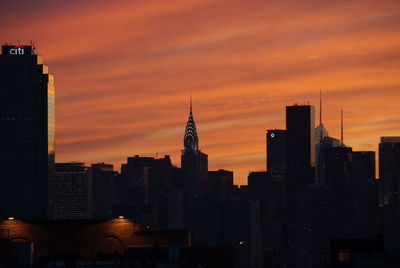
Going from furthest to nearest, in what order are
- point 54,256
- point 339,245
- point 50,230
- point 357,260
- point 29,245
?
point 50,230 → point 54,256 → point 339,245 → point 29,245 → point 357,260

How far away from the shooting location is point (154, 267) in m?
106

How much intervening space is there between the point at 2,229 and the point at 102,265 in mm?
53061

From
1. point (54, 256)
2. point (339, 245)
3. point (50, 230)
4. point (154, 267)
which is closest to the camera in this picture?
point (154, 267)

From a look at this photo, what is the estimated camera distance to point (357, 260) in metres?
114

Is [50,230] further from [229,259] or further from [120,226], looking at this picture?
[229,259]

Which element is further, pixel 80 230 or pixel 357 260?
pixel 80 230

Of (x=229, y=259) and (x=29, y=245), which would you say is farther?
(x=229, y=259)

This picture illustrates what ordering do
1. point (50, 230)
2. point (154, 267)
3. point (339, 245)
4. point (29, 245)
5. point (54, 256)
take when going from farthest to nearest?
point (50, 230), point (54, 256), point (339, 245), point (29, 245), point (154, 267)

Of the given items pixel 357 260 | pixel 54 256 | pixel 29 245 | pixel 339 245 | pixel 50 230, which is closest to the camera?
pixel 357 260

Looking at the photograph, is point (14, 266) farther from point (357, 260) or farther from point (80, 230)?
point (80, 230)

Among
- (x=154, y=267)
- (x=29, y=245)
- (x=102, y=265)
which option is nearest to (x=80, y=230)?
(x=29, y=245)

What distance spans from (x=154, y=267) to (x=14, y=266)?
13728 mm

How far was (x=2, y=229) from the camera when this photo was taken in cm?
16575

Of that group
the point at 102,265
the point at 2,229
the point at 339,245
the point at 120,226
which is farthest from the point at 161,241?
the point at 102,265
